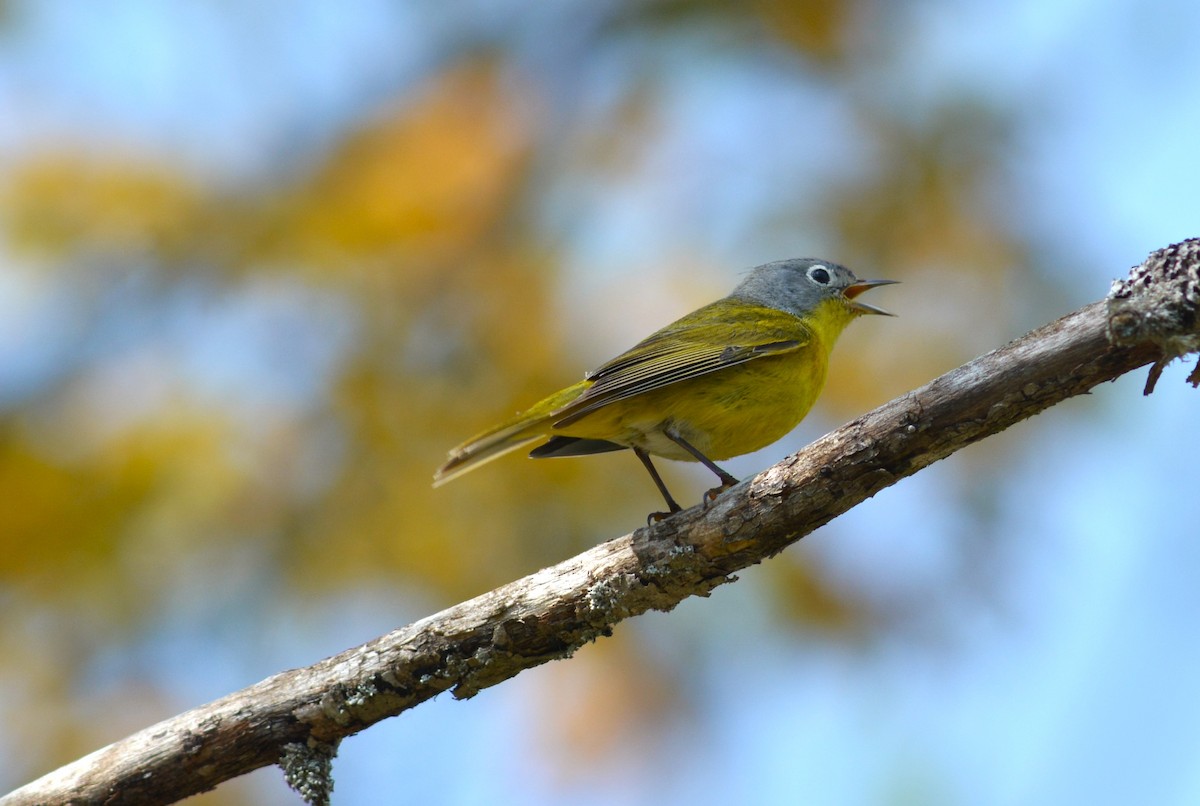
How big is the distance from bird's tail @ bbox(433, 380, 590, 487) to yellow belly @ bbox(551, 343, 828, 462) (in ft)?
0.59

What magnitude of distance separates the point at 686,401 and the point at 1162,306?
221 cm

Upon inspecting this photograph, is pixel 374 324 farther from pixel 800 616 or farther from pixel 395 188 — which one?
pixel 800 616

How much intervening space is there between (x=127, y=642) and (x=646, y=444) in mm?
3117

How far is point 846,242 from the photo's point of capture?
614 centimetres

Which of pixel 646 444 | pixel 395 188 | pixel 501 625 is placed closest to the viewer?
pixel 501 625

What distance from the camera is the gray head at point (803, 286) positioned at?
5633mm

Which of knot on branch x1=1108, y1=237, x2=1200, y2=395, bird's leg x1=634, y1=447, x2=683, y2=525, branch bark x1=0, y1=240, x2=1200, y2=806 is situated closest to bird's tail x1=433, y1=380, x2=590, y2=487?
bird's leg x1=634, y1=447, x2=683, y2=525

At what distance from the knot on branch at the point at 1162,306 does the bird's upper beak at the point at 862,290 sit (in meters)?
2.82

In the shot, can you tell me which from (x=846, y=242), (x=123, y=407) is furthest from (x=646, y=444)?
(x=123, y=407)

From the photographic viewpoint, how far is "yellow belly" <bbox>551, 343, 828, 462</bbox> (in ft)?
14.6

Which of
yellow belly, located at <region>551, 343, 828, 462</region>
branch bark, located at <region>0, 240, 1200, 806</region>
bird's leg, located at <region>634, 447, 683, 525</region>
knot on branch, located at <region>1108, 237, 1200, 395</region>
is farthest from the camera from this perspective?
yellow belly, located at <region>551, 343, 828, 462</region>

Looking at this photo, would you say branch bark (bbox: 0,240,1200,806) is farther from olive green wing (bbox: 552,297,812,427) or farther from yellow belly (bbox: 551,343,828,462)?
yellow belly (bbox: 551,343,828,462)

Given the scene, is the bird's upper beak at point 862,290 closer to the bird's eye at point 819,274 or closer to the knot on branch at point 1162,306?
→ the bird's eye at point 819,274

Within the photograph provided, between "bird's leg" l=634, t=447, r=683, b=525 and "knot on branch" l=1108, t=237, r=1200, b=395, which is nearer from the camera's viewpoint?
"knot on branch" l=1108, t=237, r=1200, b=395
